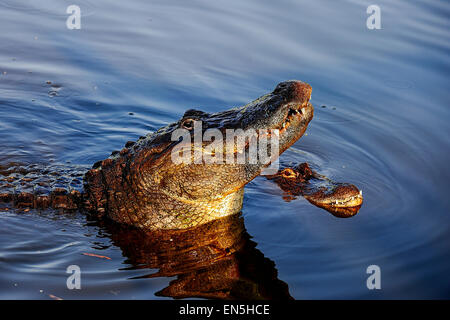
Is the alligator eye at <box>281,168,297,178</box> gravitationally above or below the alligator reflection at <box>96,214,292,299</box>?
above

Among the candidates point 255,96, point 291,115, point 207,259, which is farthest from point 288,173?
point 255,96

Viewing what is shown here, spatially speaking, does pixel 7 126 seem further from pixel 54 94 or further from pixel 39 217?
pixel 39 217

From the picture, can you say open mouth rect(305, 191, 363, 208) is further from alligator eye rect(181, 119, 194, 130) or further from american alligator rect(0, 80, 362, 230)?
alligator eye rect(181, 119, 194, 130)

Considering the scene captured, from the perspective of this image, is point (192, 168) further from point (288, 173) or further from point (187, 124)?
point (288, 173)

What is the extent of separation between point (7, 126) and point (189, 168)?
3769 mm

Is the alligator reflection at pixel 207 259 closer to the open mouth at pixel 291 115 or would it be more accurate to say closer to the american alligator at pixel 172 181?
the american alligator at pixel 172 181

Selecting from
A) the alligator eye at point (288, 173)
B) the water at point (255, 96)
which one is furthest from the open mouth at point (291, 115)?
the alligator eye at point (288, 173)

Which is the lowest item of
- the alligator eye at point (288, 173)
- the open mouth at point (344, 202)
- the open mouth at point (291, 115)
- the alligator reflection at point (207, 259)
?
the alligator reflection at point (207, 259)

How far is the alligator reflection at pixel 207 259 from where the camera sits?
4609 mm

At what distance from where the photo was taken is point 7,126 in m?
7.46

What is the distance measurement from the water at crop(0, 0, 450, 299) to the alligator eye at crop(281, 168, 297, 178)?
0.85 feet

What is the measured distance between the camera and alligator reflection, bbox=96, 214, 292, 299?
4609 mm

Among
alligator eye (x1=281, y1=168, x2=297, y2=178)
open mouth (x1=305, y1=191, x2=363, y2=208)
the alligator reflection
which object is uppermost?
alligator eye (x1=281, y1=168, x2=297, y2=178)

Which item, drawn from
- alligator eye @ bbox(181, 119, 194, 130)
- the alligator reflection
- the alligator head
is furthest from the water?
alligator eye @ bbox(181, 119, 194, 130)
